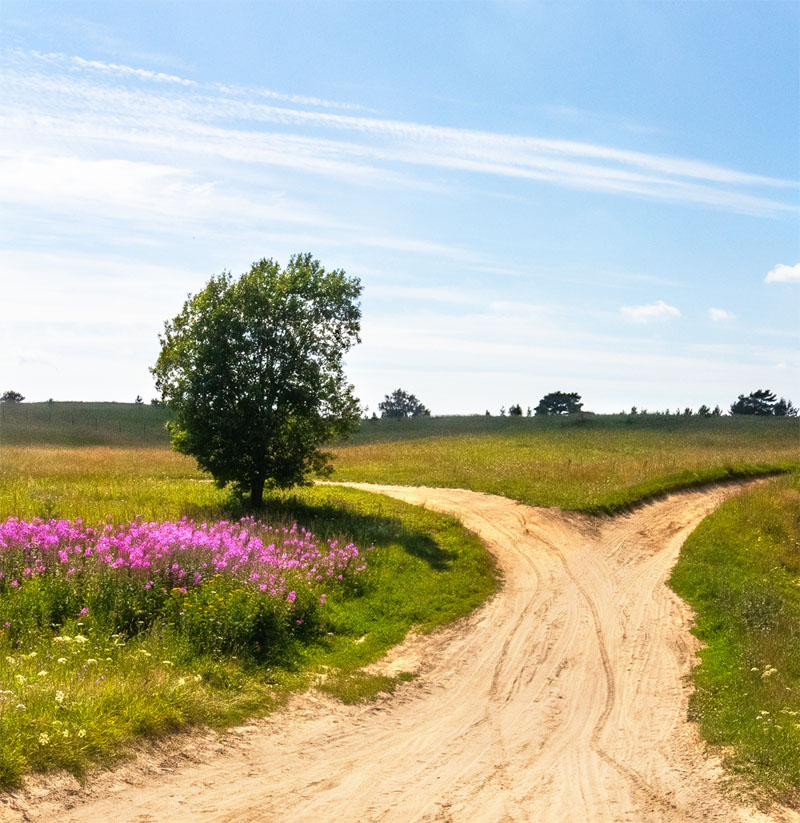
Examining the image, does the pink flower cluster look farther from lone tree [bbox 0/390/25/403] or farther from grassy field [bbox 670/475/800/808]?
lone tree [bbox 0/390/25/403]

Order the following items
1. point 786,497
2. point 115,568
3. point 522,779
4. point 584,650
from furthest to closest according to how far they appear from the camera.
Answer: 1. point 786,497
2. point 584,650
3. point 115,568
4. point 522,779

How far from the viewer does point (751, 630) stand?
609 inches

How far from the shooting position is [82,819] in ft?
23.7

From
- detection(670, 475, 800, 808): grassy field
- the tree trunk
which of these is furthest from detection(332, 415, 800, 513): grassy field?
the tree trunk

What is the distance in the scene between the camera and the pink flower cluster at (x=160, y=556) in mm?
13617

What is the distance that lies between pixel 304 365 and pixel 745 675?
540 inches

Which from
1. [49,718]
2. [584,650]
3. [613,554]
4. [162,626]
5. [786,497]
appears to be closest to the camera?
[49,718]

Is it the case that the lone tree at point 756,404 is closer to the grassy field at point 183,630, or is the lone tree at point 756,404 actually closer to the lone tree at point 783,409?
the lone tree at point 783,409

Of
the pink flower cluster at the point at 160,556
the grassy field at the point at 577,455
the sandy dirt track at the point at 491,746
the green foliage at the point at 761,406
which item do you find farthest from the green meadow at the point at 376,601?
the green foliage at the point at 761,406

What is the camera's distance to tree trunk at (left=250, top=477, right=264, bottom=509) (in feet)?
73.9

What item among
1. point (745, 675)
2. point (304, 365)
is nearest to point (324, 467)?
point (304, 365)

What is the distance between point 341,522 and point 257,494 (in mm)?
3276

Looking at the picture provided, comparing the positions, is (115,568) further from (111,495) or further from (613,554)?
(613,554)

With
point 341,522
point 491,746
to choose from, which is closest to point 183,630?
point 491,746
